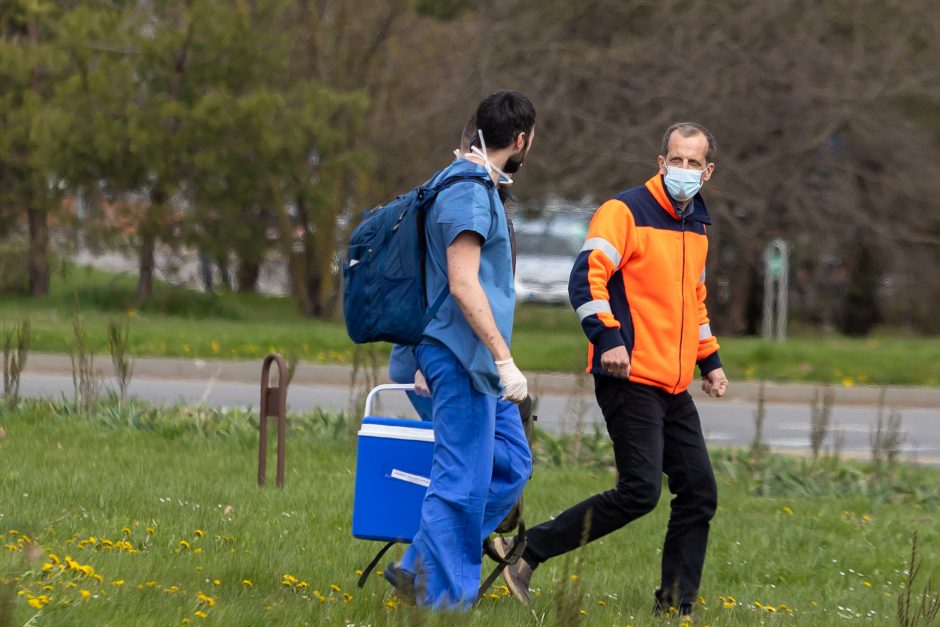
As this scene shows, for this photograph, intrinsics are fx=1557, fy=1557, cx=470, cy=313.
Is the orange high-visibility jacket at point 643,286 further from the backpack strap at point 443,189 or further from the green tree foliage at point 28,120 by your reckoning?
the green tree foliage at point 28,120

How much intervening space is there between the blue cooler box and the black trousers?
725 mm

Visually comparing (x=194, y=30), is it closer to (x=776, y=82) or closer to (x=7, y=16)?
Result: (x=7, y=16)

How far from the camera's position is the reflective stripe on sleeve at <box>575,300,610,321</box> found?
5410mm

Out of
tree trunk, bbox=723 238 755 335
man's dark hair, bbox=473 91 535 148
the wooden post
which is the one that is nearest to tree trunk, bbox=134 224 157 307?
tree trunk, bbox=723 238 755 335

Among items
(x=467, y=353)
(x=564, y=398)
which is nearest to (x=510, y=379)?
(x=467, y=353)

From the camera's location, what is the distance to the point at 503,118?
495 cm

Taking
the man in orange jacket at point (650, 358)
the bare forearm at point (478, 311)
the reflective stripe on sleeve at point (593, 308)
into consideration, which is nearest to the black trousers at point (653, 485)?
the man in orange jacket at point (650, 358)

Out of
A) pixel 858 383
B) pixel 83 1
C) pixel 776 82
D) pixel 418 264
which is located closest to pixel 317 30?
pixel 83 1

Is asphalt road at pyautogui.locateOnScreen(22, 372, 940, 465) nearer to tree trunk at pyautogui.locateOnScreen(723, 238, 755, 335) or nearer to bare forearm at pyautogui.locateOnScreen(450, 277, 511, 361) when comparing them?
tree trunk at pyautogui.locateOnScreen(723, 238, 755, 335)

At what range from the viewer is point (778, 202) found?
20.7 metres

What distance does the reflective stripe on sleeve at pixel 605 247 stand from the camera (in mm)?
5504

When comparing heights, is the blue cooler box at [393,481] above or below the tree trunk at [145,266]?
below

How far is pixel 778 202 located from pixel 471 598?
16386 millimetres

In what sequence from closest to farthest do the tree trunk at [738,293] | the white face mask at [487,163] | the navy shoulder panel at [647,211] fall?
the white face mask at [487,163] < the navy shoulder panel at [647,211] < the tree trunk at [738,293]
